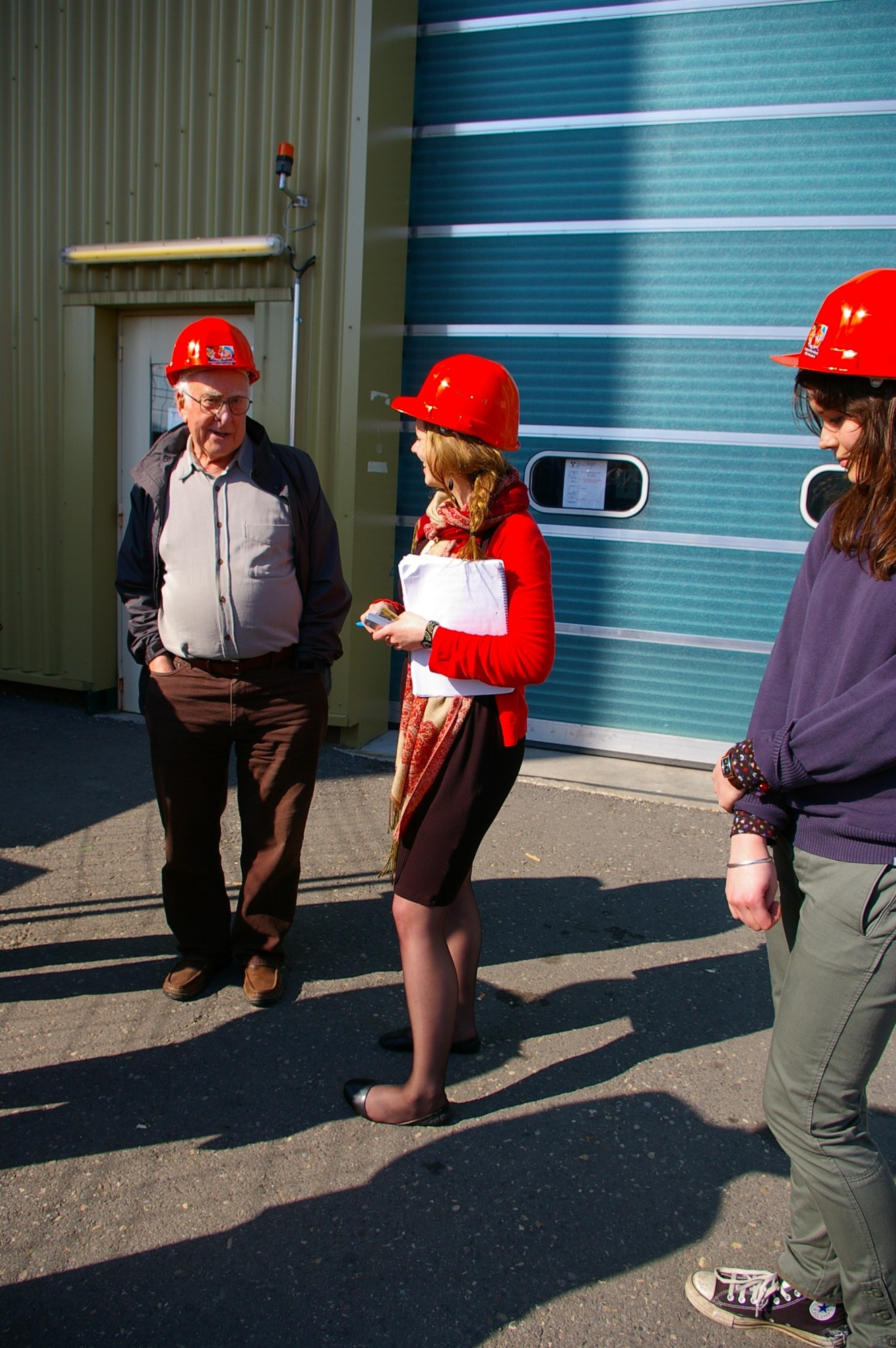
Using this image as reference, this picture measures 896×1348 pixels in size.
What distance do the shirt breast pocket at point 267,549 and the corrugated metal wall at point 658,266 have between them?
339 cm

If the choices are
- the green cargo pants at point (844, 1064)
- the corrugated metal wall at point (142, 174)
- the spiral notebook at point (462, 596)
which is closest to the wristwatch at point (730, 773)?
the green cargo pants at point (844, 1064)

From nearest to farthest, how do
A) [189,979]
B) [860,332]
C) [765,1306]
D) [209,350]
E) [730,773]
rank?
1. [860,332]
2. [730,773]
3. [765,1306]
4. [209,350]
5. [189,979]

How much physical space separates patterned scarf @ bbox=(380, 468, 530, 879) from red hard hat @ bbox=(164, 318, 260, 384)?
904 millimetres

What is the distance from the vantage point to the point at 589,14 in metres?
5.92

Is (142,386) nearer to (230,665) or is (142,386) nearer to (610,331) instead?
(610,331)

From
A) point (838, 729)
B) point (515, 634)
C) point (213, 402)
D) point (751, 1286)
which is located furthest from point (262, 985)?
point (838, 729)

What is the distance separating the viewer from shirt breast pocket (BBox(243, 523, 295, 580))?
3.19 meters

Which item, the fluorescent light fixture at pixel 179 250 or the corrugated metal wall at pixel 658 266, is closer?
the corrugated metal wall at pixel 658 266

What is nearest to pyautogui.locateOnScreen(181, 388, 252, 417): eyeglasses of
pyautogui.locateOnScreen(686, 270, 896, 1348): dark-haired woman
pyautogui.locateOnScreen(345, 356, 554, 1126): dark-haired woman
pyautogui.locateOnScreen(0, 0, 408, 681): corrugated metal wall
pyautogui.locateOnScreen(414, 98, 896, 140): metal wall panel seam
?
pyautogui.locateOnScreen(345, 356, 554, 1126): dark-haired woman

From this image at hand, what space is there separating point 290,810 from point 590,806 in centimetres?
259

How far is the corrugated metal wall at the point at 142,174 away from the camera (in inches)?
234

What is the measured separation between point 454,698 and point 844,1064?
4.12 ft

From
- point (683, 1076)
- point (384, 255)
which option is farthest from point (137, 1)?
point (683, 1076)

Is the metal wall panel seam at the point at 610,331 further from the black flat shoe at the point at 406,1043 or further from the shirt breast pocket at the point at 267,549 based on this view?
the black flat shoe at the point at 406,1043
